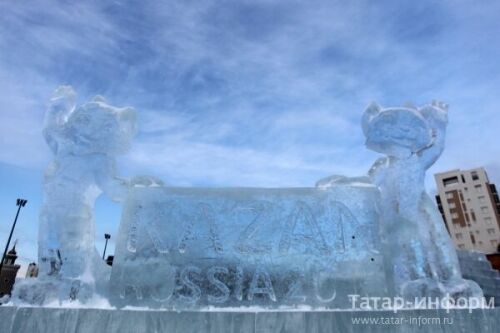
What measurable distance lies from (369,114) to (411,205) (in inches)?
45.3

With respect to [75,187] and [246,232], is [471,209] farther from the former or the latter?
[75,187]

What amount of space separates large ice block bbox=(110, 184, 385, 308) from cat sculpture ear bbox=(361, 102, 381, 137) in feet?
2.42

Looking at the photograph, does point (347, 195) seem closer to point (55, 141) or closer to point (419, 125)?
point (419, 125)

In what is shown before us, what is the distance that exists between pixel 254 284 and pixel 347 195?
1.39 meters

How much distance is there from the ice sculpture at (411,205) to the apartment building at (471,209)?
45936 millimetres

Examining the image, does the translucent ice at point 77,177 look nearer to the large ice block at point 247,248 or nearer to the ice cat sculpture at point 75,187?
the ice cat sculpture at point 75,187

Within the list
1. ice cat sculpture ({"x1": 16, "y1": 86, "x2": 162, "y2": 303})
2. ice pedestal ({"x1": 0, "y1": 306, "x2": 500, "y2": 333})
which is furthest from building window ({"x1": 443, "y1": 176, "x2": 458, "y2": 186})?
ice cat sculpture ({"x1": 16, "y1": 86, "x2": 162, "y2": 303})

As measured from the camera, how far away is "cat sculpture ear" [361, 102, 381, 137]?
4.04m

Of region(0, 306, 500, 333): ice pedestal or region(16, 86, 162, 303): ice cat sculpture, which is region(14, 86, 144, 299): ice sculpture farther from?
region(0, 306, 500, 333): ice pedestal

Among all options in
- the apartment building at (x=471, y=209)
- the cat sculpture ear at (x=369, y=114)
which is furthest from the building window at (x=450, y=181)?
the cat sculpture ear at (x=369, y=114)

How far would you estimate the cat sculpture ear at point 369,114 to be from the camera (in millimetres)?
4043

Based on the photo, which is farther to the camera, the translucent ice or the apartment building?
the apartment building

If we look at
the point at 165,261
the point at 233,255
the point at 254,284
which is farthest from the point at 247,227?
the point at 165,261

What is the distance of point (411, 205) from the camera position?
371 centimetres
